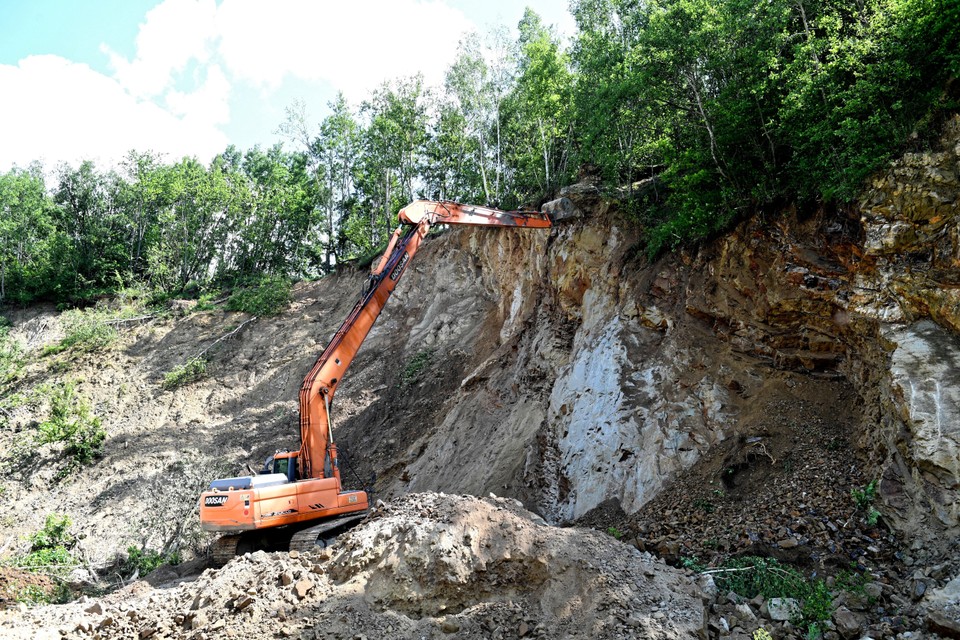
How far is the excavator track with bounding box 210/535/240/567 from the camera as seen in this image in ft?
32.9

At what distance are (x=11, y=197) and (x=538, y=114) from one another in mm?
31543

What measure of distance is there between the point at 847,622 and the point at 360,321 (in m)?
9.58

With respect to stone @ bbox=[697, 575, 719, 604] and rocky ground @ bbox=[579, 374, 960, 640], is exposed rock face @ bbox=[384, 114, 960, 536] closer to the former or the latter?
rocky ground @ bbox=[579, 374, 960, 640]

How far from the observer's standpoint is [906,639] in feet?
18.1

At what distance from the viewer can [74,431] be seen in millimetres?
19578

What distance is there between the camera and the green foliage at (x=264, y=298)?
85.2 feet

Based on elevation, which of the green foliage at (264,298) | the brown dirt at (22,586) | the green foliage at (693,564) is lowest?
the brown dirt at (22,586)

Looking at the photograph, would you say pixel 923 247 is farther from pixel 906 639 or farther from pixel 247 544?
pixel 247 544

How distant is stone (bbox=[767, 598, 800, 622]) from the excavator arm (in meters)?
7.81

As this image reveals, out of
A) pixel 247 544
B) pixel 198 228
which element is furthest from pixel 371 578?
pixel 198 228

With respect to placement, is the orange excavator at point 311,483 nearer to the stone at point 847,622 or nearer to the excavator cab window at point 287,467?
the excavator cab window at point 287,467

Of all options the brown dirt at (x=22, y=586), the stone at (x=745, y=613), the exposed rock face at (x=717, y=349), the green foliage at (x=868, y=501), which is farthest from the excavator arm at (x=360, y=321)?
the green foliage at (x=868, y=501)

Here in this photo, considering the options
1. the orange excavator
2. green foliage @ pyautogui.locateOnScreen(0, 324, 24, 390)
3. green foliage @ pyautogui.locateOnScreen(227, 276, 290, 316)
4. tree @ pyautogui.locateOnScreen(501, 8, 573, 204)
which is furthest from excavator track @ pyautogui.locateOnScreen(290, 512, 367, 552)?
green foliage @ pyautogui.locateOnScreen(0, 324, 24, 390)

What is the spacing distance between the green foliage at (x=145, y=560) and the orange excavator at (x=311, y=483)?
182 inches
